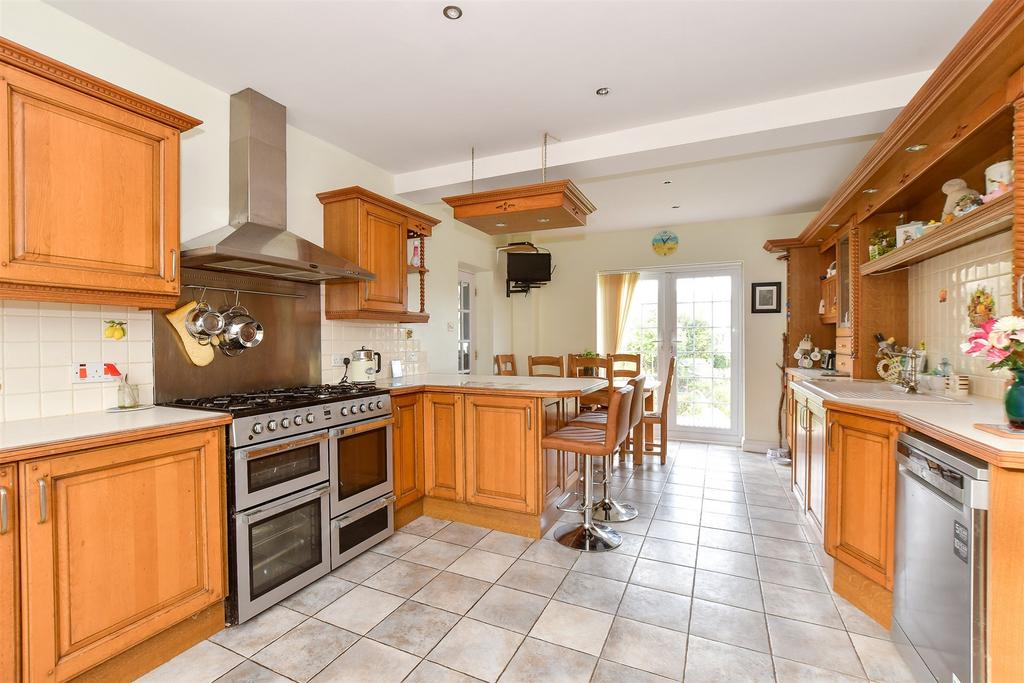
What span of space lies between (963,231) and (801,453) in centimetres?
173

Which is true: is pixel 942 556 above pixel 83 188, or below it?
below

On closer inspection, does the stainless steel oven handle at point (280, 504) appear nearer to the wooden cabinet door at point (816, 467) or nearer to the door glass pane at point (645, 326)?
the wooden cabinet door at point (816, 467)

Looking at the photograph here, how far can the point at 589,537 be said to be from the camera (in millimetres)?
2824

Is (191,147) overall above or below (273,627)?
above

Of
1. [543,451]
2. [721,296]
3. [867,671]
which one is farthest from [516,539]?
[721,296]

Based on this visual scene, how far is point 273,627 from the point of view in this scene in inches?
79.6

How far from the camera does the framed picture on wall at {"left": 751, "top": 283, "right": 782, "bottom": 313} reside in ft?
16.9

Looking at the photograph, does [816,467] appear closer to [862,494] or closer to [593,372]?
[862,494]

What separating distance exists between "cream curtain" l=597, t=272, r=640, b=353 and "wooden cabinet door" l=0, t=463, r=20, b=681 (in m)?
→ 5.35

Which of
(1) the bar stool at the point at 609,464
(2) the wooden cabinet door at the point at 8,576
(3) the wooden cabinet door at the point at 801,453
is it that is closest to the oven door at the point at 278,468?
(2) the wooden cabinet door at the point at 8,576

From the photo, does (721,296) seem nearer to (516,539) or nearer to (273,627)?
(516,539)

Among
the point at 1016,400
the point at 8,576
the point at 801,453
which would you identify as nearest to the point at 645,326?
the point at 801,453

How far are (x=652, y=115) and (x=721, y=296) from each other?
3.11 m

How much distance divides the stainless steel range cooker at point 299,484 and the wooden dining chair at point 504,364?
2.58 meters
